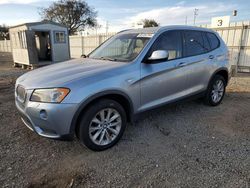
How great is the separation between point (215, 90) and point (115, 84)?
301 cm

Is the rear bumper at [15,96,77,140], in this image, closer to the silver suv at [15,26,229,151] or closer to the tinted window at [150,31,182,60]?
the silver suv at [15,26,229,151]

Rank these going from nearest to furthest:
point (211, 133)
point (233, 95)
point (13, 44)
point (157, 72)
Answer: point (157, 72) → point (211, 133) → point (233, 95) → point (13, 44)

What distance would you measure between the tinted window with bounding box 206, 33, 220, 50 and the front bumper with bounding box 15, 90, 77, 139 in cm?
353

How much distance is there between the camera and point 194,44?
4.18 meters

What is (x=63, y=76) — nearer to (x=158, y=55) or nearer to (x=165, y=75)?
(x=158, y=55)

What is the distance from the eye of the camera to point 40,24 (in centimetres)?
1274

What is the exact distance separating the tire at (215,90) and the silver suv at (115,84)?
201mm

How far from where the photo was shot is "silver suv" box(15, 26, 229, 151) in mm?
2586

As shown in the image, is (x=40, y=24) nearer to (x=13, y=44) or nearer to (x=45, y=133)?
(x=13, y=44)

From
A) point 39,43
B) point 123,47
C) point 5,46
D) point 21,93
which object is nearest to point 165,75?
point 123,47

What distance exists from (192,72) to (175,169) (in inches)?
81.2

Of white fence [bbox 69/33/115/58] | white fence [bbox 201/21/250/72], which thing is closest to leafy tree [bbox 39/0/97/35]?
white fence [bbox 69/33/115/58]

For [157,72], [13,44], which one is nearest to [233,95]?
[157,72]

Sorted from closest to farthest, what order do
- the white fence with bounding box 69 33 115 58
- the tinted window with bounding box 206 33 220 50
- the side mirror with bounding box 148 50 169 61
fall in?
1. the side mirror with bounding box 148 50 169 61
2. the tinted window with bounding box 206 33 220 50
3. the white fence with bounding box 69 33 115 58
